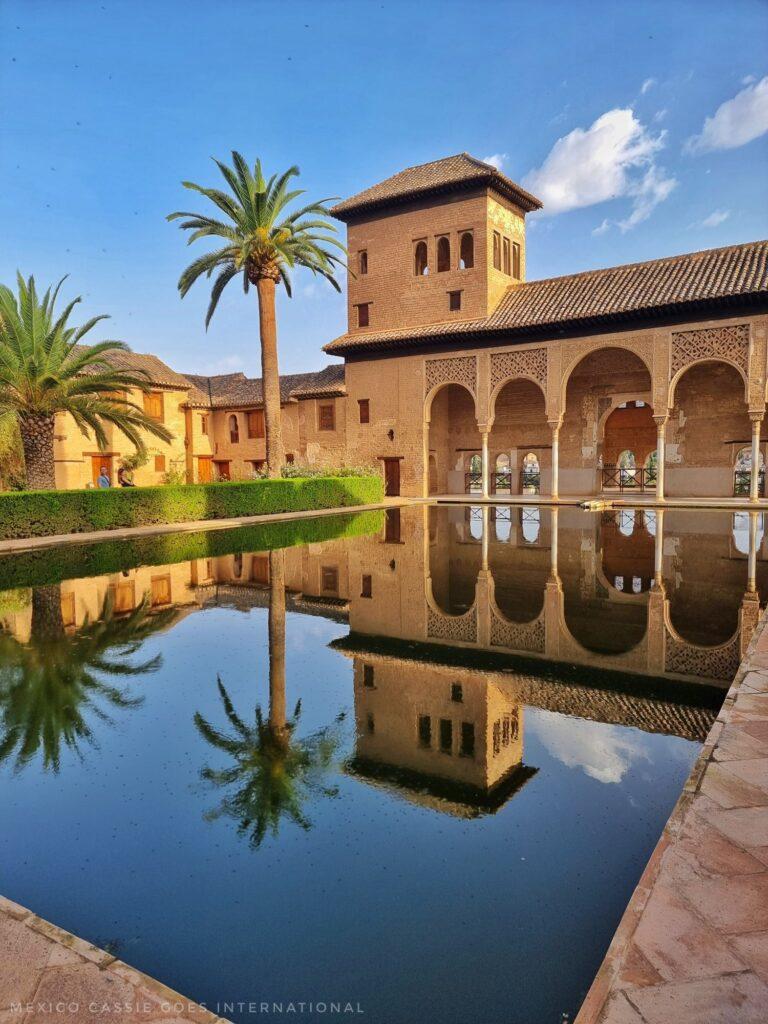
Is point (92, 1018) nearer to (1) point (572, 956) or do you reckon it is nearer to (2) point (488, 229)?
(1) point (572, 956)

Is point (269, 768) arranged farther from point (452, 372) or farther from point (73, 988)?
point (452, 372)

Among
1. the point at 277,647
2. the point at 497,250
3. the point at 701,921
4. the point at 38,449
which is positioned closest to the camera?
the point at 701,921

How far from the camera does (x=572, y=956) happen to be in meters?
2.14

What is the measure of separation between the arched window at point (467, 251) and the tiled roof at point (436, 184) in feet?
5.87

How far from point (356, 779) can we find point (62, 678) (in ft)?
9.16

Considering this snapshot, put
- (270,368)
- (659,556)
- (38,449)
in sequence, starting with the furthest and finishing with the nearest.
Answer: (270,368)
(38,449)
(659,556)

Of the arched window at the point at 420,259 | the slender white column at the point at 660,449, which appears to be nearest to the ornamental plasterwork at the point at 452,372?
the arched window at the point at 420,259

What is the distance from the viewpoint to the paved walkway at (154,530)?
12.7 m

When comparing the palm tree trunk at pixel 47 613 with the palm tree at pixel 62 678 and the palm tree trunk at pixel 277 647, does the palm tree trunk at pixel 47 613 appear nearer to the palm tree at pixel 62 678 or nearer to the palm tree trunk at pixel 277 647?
the palm tree at pixel 62 678

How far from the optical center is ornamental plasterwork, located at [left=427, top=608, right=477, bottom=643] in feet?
20.5

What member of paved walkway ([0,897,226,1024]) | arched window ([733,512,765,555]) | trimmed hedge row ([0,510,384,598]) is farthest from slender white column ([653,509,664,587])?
paved walkway ([0,897,226,1024])

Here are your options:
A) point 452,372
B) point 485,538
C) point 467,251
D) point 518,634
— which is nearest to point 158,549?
point 485,538

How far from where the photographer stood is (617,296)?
2245 cm

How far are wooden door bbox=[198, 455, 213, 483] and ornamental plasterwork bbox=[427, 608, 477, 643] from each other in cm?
2751
